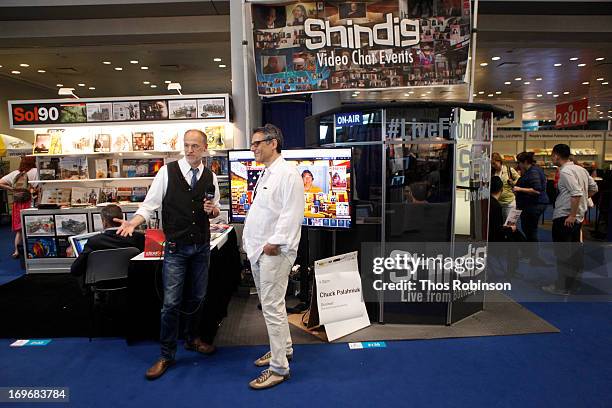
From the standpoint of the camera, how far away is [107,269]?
3.41 metres

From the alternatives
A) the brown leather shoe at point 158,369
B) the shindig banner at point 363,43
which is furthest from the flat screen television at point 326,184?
the brown leather shoe at point 158,369

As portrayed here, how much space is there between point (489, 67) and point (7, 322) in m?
11.6

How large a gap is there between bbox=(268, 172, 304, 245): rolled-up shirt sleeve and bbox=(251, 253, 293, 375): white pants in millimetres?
144

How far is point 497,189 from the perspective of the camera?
5.07 meters

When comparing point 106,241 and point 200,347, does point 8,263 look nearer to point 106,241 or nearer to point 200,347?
point 106,241

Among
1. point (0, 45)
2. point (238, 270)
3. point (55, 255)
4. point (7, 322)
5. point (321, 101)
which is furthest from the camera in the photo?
point (0, 45)

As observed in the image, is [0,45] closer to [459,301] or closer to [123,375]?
[123,375]

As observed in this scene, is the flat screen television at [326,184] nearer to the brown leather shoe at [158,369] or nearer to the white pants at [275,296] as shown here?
the white pants at [275,296]

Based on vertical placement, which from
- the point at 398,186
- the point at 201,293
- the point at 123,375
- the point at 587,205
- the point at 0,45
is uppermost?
the point at 0,45

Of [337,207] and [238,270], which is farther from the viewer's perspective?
[238,270]

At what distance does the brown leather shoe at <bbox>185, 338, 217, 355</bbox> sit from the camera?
3270 mm

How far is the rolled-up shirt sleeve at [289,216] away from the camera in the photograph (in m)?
2.57

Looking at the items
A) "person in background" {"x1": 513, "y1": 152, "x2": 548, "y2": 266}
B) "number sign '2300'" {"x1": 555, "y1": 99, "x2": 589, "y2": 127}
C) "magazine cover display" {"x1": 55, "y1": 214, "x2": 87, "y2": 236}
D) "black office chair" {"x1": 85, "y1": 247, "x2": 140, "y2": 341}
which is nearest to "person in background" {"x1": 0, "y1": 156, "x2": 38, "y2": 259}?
"magazine cover display" {"x1": 55, "y1": 214, "x2": 87, "y2": 236}

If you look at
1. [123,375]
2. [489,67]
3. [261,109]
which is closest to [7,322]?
[123,375]
